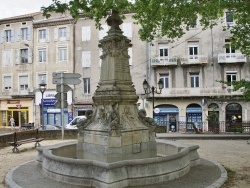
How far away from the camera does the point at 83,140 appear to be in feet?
29.1

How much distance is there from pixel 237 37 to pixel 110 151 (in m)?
7.83

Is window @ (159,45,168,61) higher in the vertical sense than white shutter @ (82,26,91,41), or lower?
lower

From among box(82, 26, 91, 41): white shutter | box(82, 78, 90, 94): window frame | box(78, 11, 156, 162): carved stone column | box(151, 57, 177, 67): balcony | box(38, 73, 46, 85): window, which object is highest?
box(82, 26, 91, 41): white shutter

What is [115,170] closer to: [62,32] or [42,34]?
→ [62,32]

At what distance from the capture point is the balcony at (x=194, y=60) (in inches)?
1217

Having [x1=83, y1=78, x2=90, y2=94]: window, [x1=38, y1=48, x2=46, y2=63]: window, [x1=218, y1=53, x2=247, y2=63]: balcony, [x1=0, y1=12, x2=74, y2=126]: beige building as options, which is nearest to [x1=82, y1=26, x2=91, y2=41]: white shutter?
[x1=0, y1=12, x2=74, y2=126]: beige building

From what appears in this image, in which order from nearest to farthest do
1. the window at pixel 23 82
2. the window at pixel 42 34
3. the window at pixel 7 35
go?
the window at pixel 42 34, the window at pixel 23 82, the window at pixel 7 35

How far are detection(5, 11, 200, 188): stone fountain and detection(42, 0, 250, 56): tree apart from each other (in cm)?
67

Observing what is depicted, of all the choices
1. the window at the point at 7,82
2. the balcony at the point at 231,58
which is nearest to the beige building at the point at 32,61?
the window at the point at 7,82

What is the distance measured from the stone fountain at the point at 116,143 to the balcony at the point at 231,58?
23.1 meters

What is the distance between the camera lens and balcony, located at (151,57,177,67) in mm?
31453

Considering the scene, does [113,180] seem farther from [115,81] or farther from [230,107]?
[230,107]

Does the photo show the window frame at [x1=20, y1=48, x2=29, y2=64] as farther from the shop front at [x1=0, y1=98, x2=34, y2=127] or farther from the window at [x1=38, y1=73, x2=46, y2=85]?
the shop front at [x1=0, y1=98, x2=34, y2=127]

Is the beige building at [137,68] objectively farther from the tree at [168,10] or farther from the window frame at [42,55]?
the tree at [168,10]
